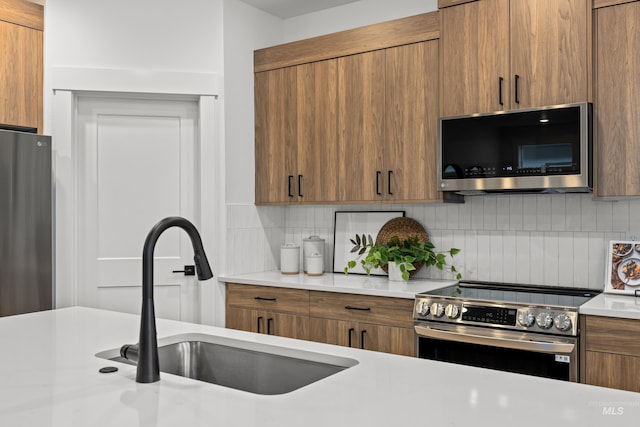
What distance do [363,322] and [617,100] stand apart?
171 centimetres

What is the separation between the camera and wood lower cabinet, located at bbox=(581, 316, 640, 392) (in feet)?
7.95

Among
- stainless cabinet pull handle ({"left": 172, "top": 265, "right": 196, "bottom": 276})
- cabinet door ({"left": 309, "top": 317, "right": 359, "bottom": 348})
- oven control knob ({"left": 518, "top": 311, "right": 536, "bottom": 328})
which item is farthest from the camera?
stainless cabinet pull handle ({"left": 172, "top": 265, "right": 196, "bottom": 276})

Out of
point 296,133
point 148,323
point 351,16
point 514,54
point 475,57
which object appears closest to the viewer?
point 148,323

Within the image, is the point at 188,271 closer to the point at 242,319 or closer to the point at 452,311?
the point at 242,319

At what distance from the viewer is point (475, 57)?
311cm

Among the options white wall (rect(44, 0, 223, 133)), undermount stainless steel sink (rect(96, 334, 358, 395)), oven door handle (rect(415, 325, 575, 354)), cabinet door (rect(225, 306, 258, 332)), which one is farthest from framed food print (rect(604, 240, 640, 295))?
white wall (rect(44, 0, 223, 133))

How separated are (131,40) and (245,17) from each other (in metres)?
0.80

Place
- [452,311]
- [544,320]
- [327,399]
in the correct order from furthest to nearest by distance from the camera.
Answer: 1. [452,311]
2. [544,320]
3. [327,399]

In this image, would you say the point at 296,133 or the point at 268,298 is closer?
the point at 268,298

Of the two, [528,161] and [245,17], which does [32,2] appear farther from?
[528,161]

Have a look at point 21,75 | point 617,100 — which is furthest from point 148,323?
point 21,75

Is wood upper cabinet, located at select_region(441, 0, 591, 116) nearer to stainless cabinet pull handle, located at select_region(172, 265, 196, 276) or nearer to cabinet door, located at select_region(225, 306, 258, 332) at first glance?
cabinet door, located at select_region(225, 306, 258, 332)

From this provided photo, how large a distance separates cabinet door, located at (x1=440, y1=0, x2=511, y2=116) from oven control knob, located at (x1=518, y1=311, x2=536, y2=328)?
1074 mm

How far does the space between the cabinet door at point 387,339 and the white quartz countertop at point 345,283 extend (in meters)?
0.19
